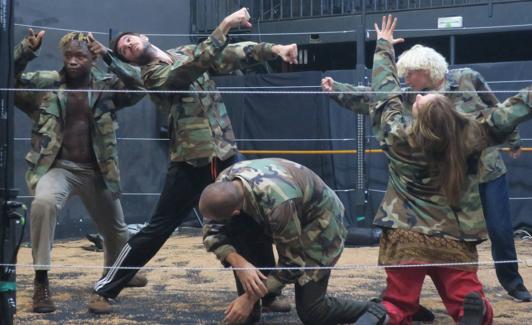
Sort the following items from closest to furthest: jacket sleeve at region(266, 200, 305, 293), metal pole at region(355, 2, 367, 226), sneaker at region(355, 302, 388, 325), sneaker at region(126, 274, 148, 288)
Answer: jacket sleeve at region(266, 200, 305, 293), sneaker at region(355, 302, 388, 325), sneaker at region(126, 274, 148, 288), metal pole at region(355, 2, 367, 226)

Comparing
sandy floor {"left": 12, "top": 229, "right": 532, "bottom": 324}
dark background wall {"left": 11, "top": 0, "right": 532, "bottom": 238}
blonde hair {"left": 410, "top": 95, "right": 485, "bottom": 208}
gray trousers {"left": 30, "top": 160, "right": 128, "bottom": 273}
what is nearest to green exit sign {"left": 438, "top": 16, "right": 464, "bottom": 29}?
dark background wall {"left": 11, "top": 0, "right": 532, "bottom": 238}

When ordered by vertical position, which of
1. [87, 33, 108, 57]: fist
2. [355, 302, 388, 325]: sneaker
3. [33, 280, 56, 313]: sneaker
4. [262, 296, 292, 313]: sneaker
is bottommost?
[262, 296, 292, 313]: sneaker

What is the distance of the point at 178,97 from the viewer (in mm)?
4738

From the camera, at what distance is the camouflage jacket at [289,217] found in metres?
3.87

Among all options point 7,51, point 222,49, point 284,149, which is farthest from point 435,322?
point 284,149

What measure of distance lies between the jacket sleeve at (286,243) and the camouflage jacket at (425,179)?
46cm

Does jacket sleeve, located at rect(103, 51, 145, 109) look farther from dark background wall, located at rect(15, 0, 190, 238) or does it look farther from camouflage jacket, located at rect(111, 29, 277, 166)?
dark background wall, located at rect(15, 0, 190, 238)

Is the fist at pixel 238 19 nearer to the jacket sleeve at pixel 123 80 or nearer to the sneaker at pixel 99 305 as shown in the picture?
the jacket sleeve at pixel 123 80

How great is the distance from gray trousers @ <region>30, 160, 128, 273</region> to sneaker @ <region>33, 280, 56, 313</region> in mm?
108

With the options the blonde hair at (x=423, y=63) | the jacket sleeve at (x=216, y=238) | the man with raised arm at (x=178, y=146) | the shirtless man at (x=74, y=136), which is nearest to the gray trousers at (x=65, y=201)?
the shirtless man at (x=74, y=136)

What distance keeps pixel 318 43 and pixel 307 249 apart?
282 inches

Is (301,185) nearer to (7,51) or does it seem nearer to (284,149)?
(7,51)

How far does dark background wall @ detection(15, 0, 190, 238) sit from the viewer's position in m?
8.90

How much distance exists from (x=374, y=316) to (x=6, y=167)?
1813 millimetres
